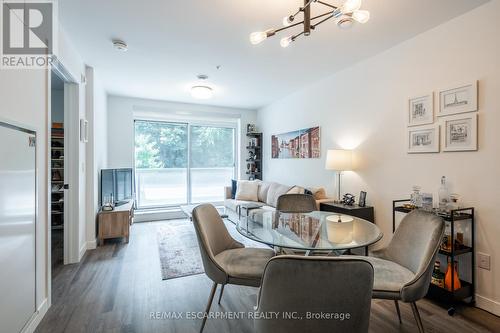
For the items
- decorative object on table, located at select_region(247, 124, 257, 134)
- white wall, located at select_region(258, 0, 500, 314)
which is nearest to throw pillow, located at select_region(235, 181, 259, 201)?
white wall, located at select_region(258, 0, 500, 314)

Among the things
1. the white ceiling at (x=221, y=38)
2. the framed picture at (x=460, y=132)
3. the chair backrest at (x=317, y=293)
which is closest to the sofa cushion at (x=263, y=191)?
the white ceiling at (x=221, y=38)

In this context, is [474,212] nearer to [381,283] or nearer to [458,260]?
[458,260]

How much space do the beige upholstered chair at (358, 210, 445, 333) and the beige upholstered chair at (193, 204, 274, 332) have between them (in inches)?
30.7

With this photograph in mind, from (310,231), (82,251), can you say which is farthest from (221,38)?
(82,251)

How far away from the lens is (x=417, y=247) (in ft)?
5.75

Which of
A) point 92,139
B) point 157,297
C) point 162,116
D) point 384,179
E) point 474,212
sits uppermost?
point 162,116

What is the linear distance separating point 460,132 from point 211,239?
7.86 feet

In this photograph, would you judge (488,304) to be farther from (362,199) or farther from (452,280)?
(362,199)

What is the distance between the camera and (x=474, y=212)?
219 cm

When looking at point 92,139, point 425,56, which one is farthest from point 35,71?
point 425,56

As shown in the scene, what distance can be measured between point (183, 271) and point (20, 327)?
1415mm

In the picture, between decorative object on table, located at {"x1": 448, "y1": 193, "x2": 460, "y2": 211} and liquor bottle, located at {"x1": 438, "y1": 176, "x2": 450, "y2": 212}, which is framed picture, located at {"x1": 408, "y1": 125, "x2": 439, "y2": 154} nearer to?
liquor bottle, located at {"x1": 438, "y1": 176, "x2": 450, "y2": 212}

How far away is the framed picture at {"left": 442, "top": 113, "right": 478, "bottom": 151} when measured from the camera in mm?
2172

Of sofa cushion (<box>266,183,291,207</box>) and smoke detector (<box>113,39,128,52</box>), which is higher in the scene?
smoke detector (<box>113,39,128,52</box>)
